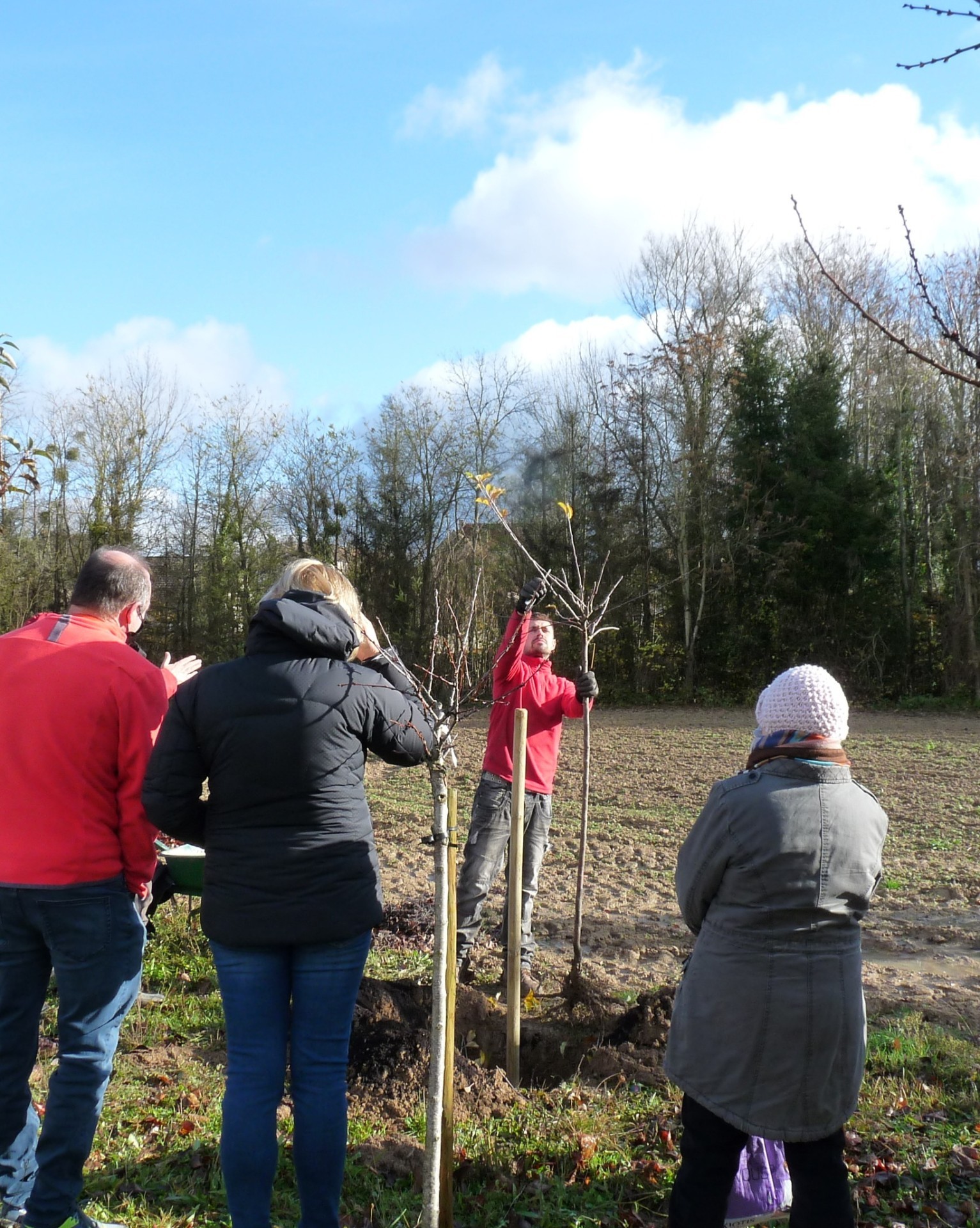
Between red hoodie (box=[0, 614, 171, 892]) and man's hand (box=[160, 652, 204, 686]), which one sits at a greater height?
man's hand (box=[160, 652, 204, 686])

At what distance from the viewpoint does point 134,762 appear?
8.66ft

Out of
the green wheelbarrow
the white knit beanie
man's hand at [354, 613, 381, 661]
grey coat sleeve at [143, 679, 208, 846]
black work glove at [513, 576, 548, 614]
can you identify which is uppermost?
black work glove at [513, 576, 548, 614]

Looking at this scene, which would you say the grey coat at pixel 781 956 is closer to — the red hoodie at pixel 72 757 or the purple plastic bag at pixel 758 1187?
the purple plastic bag at pixel 758 1187

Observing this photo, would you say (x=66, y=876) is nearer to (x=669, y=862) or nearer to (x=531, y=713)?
(x=531, y=713)

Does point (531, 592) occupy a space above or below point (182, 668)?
above

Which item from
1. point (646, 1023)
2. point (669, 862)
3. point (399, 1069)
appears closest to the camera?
point (399, 1069)

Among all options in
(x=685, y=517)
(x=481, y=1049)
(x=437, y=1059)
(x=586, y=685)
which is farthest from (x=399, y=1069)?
(x=685, y=517)

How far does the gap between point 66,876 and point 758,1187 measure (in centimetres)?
201

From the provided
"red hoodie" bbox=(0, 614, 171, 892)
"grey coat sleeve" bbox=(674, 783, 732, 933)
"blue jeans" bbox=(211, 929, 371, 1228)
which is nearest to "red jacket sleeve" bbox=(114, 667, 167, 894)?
"red hoodie" bbox=(0, 614, 171, 892)

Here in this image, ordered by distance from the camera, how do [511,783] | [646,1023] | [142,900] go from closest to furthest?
[142,900]
[646,1023]
[511,783]

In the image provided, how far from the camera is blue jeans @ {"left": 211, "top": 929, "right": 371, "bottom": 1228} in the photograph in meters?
2.40

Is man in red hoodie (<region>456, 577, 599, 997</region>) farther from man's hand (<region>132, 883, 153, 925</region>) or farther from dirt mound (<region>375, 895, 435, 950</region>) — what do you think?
man's hand (<region>132, 883, 153, 925</region>)

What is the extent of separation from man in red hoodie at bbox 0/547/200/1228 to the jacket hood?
42cm

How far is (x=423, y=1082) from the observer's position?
3748 millimetres
